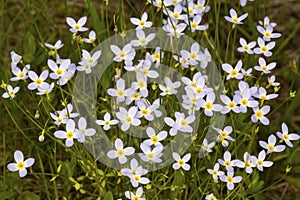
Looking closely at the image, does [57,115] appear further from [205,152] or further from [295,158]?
[295,158]

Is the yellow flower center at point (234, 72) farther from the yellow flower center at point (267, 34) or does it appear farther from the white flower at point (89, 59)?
the white flower at point (89, 59)

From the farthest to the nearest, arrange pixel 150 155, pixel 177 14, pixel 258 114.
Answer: pixel 177 14 → pixel 258 114 → pixel 150 155

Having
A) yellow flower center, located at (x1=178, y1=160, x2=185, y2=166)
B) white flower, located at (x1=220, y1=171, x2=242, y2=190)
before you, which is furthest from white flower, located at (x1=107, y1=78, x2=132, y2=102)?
white flower, located at (x1=220, y1=171, x2=242, y2=190)

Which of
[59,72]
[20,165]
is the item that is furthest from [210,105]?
[20,165]

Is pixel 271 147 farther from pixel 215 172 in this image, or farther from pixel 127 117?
pixel 127 117

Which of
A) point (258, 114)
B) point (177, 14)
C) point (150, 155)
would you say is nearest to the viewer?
point (150, 155)

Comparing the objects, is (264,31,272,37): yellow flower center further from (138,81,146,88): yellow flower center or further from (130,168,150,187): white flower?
(130,168,150,187): white flower

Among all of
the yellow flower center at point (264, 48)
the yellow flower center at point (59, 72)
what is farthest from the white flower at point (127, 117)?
the yellow flower center at point (264, 48)
